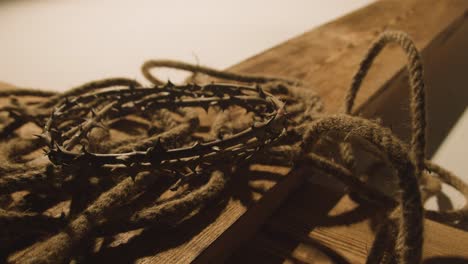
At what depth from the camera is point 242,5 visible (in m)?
2.21

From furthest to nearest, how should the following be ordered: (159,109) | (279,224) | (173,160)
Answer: (159,109) → (279,224) → (173,160)

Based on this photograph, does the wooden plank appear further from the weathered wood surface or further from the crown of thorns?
the crown of thorns

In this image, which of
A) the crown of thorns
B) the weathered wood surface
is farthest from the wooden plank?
the crown of thorns

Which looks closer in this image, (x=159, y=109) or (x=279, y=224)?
(x=279, y=224)

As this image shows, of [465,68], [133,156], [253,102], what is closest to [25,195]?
[133,156]

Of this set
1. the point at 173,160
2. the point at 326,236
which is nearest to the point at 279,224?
the point at 326,236

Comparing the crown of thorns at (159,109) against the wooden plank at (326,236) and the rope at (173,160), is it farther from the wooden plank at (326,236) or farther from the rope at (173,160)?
the wooden plank at (326,236)

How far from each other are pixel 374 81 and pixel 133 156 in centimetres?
70

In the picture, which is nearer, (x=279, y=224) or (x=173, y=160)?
Result: (x=173, y=160)

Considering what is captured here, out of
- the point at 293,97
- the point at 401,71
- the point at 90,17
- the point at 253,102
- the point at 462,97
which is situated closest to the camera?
the point at 253,102

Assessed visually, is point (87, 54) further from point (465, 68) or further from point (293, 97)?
point (465, 68)

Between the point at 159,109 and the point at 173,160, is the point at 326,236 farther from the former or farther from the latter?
the point at 159,109

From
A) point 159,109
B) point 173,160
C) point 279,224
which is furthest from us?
point 159,109

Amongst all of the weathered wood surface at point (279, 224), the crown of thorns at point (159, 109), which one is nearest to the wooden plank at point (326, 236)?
the weathered wood surface at point (279, 224)
